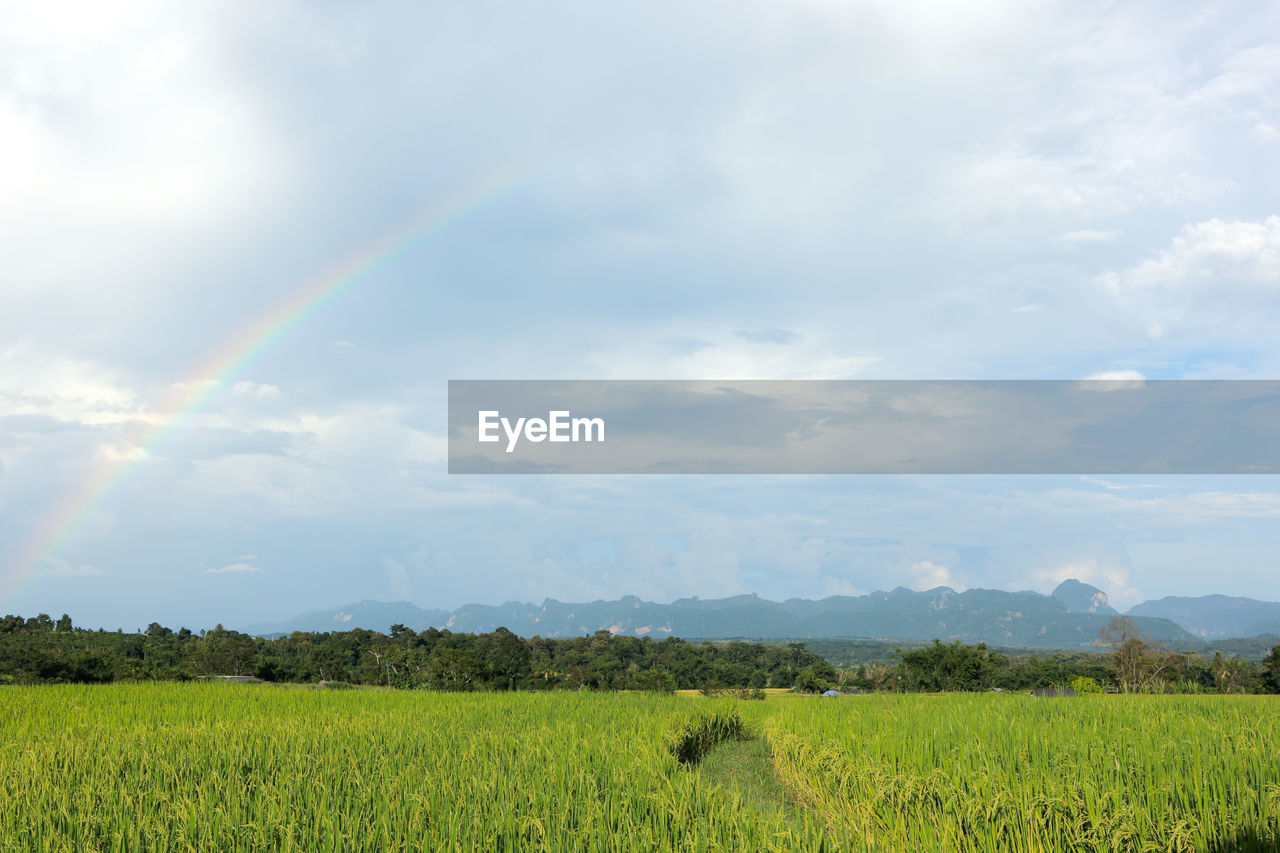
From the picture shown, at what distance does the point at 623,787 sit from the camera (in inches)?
316

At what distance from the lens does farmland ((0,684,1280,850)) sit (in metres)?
6.19

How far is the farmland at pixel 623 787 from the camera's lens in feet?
20.3

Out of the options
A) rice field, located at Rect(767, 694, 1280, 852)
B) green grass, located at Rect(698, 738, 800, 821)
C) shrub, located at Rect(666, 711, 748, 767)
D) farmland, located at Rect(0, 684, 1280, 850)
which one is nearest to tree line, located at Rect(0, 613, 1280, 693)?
shrub, located at Rect(666, 711, 748, 767)

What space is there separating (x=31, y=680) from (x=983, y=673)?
43.7 m

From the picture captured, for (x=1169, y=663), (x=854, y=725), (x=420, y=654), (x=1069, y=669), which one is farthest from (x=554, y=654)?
(x=854, y=725)

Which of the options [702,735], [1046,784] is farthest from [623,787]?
[702,735]

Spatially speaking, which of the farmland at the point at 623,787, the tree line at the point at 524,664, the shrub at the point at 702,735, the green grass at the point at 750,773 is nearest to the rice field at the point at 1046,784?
Answer: the farmland at the point at 623,787

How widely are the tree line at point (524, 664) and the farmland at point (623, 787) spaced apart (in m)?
23.5

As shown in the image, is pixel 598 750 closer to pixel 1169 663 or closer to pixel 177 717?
pixel 177 717

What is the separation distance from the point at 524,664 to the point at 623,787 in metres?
34.1

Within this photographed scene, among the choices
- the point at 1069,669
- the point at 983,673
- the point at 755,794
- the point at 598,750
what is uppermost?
the point at 598,750

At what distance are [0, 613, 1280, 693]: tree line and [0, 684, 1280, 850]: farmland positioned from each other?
2347 centimetres

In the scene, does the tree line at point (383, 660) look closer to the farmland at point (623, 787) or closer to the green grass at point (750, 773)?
the green grass at point (750, 773)

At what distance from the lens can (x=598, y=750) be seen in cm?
1012
